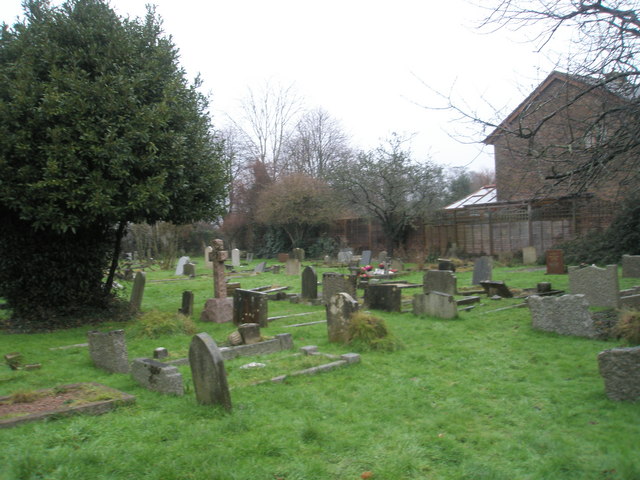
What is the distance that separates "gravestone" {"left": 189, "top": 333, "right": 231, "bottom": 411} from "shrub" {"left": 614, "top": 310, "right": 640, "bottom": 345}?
18.8 ft

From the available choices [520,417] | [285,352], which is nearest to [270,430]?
[520,417]

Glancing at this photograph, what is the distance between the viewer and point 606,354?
536 centimetres

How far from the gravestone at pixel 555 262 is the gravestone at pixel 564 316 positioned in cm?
905

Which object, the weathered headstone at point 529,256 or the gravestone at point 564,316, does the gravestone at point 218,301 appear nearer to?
the gravestone at point 564,316

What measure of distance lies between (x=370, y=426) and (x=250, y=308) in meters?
6.08

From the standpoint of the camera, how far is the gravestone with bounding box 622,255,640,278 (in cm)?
1480

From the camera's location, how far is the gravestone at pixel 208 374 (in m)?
5.24

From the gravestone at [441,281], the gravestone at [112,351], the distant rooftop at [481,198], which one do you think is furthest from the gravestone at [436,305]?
the distant rooftop at [481,198]

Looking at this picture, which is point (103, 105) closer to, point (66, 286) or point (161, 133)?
point (161, 133)

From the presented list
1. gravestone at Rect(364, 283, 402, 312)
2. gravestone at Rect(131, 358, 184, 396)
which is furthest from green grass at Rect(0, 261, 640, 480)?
gravestone at Rect(364, 283, 402, 312)

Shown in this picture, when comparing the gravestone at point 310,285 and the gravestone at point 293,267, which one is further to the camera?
the gravestone at point 293,267

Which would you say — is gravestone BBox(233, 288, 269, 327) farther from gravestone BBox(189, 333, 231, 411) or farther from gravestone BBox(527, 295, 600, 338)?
gravestone BBox(527, 295, 600, 338)

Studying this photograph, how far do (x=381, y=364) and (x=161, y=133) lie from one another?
22.3ft

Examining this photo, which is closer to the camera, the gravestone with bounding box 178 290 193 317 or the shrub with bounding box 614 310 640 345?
the shrub with bounding box 614 310 640 345
